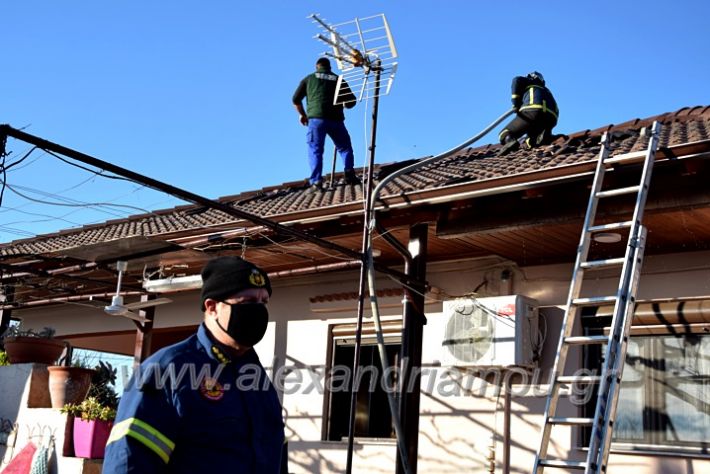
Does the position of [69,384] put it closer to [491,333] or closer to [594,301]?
[491,333]

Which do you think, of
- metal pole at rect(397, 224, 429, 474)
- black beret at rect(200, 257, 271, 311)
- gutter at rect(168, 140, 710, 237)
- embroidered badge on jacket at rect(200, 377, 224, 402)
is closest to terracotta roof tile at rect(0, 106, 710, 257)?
gutter at rect(168, 140, 710, 237)

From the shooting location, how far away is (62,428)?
8.48 metres

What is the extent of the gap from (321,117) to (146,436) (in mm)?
7100

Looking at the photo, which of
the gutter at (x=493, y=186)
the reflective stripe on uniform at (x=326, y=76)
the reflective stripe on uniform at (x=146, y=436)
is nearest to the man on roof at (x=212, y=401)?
the reflective stripe on uniform at (x=146, y=436)

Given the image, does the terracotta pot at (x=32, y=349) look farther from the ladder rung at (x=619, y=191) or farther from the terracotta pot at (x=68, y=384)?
the ladder rung at (x=619, y=191)

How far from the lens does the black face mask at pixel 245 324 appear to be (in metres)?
2.93

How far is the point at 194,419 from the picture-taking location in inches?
104

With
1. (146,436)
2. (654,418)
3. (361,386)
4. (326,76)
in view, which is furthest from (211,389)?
(326,76)

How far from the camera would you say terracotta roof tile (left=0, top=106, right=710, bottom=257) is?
6.57 metres

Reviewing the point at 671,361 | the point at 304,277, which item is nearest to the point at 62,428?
the point at 304,277

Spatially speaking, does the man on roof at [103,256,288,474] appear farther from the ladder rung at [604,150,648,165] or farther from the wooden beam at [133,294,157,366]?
the wooden beam at [133,294,157,366]

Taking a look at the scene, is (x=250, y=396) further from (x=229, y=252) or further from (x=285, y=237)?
(x=229, y=252)

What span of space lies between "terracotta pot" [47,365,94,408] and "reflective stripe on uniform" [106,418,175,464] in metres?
6.62

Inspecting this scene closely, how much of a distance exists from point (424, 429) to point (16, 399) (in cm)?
449
